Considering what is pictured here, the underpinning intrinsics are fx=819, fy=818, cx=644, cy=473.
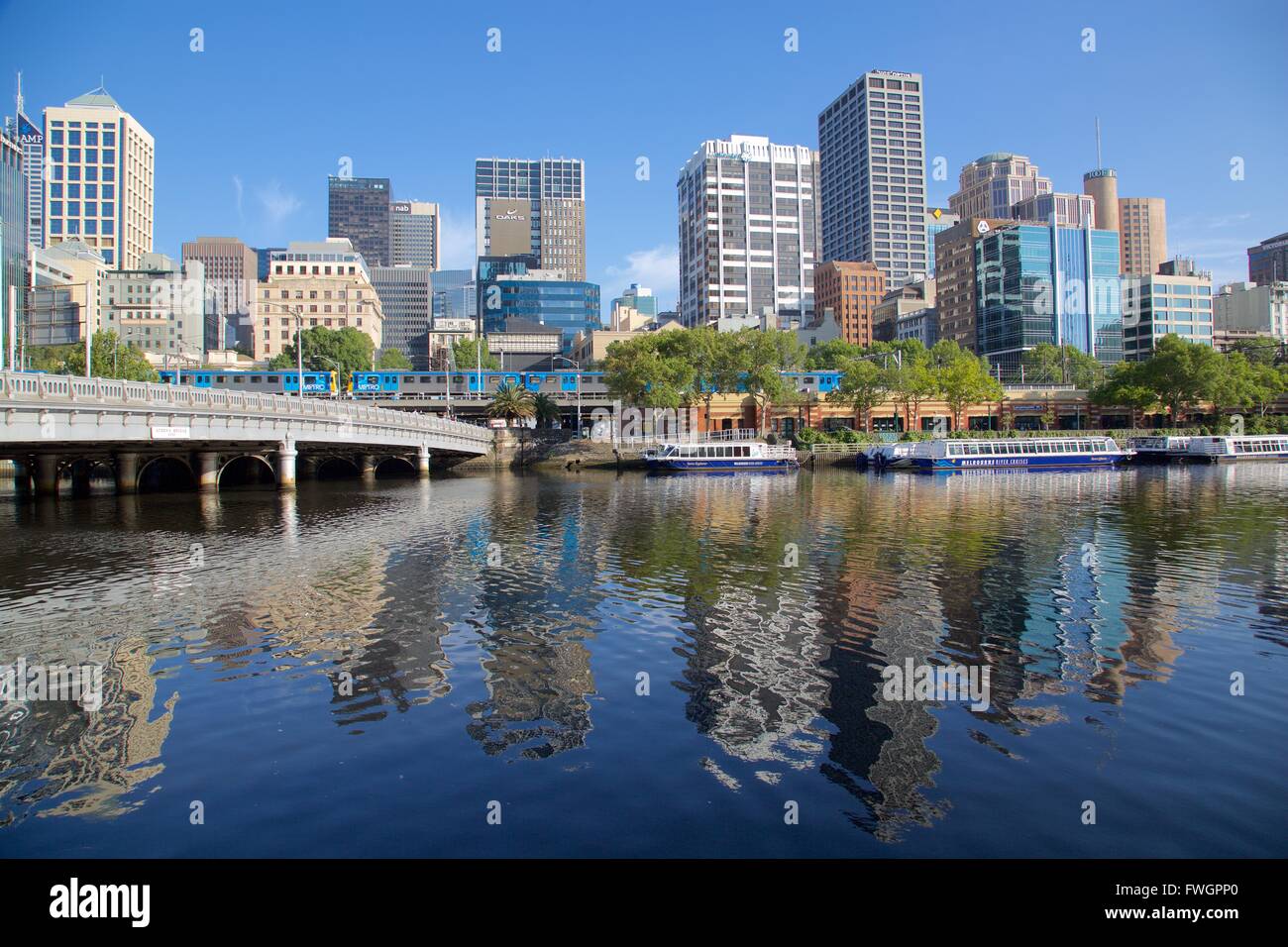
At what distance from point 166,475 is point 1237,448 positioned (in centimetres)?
11038

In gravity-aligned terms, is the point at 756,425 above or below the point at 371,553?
above

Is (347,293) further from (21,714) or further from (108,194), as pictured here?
(21,714)

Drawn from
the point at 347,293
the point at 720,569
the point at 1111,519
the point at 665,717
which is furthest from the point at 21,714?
the point at 347,293

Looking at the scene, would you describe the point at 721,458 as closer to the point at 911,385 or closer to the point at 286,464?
the point at 911,385

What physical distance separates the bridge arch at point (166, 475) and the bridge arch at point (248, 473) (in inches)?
112

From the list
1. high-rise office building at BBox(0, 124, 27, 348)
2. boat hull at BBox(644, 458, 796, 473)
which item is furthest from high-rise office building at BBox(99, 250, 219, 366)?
boat hull at BBox(644, 458, 796, 473)

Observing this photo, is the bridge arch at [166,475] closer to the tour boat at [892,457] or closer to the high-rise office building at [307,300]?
the tour boat at [892,457]

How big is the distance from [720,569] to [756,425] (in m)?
94.8

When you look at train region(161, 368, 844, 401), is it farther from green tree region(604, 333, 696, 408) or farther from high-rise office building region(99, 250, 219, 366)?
high-rise office building region(99, 250, 219, 366)

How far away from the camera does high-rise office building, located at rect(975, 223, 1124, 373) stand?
179750 mm

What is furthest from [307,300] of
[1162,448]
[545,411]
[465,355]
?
[1162,448]

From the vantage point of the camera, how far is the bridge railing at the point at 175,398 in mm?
34875

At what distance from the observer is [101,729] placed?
12.2 m

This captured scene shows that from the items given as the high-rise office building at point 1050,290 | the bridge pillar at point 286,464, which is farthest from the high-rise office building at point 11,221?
the high-rise office building at point 1050,290
